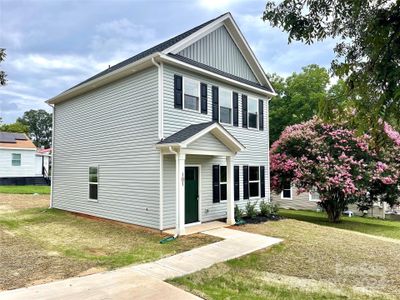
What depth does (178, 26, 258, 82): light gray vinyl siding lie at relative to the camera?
12898mm

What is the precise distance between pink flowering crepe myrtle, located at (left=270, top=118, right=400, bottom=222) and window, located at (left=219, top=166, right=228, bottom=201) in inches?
197

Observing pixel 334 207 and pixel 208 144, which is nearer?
pixel 208 144

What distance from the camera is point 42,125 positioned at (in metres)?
80.2

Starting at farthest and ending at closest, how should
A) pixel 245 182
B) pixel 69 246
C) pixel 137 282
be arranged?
pixel 245 182 < pixel 69 246 < pixel 137 282

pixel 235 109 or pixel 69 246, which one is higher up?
pixel 235 109

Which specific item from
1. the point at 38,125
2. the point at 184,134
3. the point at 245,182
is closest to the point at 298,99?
the point at 245,182

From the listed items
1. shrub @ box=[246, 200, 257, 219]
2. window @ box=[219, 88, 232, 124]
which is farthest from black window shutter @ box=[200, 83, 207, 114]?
shrub @ box=[246, 200, 257, 219]

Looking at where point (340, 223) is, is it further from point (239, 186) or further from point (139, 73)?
point (139, 73)

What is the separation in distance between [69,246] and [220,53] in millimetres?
9777

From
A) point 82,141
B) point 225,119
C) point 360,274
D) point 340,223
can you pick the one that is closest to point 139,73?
point 225,119

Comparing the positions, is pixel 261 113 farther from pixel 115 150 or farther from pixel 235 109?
pixel 115 150

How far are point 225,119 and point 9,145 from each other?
2485 cm

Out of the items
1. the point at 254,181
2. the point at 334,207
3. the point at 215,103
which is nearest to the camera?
the point at 215,103

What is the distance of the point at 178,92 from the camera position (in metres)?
11.6
